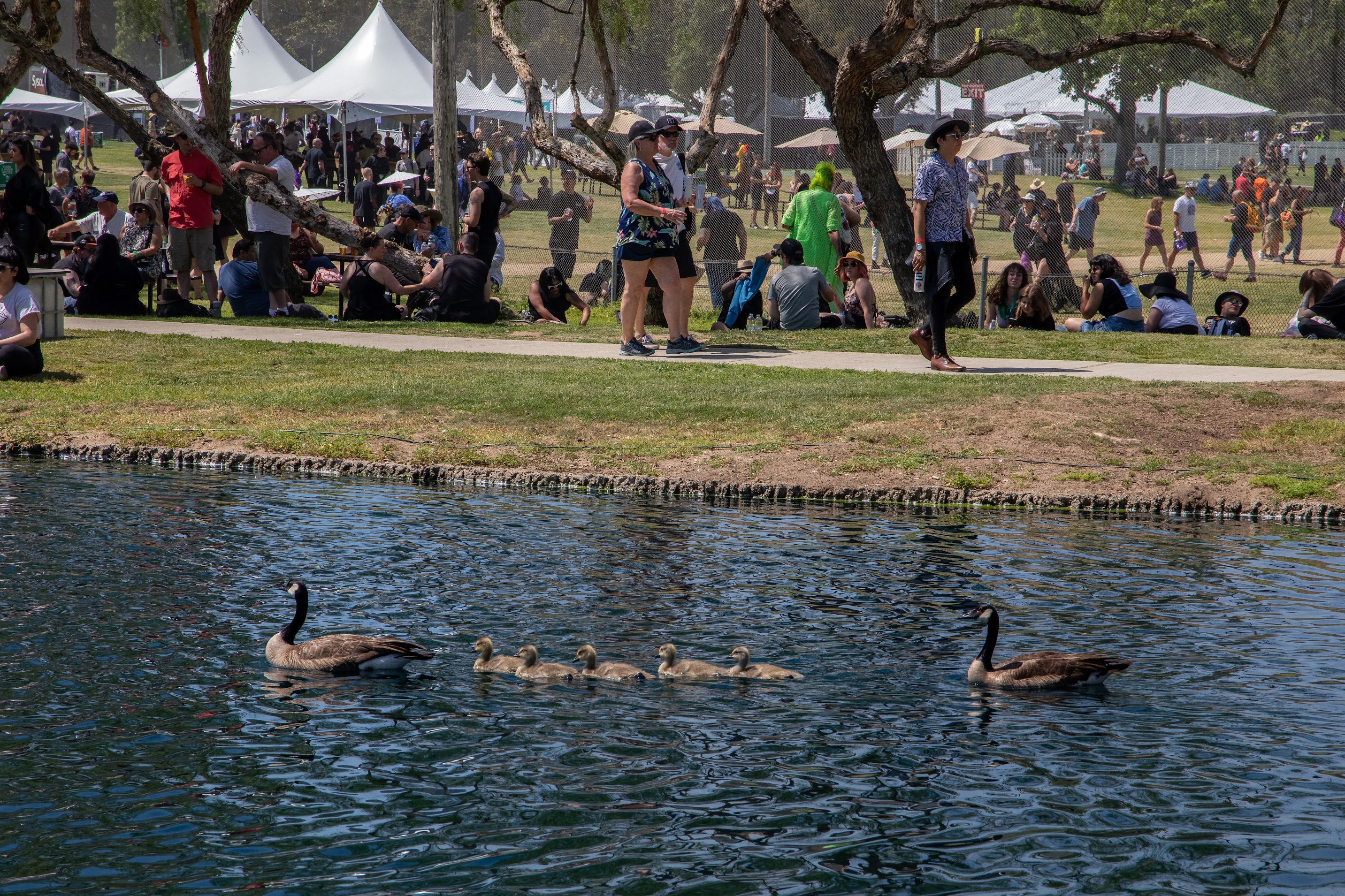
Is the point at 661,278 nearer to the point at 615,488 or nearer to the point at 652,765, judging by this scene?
the point at 615,488

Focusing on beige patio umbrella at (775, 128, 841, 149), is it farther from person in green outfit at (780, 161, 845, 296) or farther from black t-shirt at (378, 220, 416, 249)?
person in green outfit at (780, 161, 845, 296)

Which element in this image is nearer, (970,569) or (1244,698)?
(1244,698)

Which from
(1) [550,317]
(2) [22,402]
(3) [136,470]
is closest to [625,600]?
(3) [136,470]

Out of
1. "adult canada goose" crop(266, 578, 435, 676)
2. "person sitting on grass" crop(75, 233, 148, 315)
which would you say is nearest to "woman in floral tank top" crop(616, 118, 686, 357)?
"adult canada goose" crop(266, 578, 435, 676)

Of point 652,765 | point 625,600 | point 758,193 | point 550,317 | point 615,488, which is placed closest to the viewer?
point 652,765

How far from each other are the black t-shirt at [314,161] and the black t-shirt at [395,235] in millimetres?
18706

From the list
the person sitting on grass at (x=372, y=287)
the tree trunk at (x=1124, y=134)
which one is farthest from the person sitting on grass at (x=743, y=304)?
the tree trunk at (x=1124, y=134)

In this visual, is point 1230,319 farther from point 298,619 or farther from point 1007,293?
point 298,619

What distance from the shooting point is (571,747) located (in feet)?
20.3

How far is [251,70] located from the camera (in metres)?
42.0

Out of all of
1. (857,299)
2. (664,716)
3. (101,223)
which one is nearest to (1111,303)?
(857,299)

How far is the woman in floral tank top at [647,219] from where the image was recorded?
14055 mm

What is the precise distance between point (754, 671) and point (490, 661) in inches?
52.6

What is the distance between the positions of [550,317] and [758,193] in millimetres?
19860
